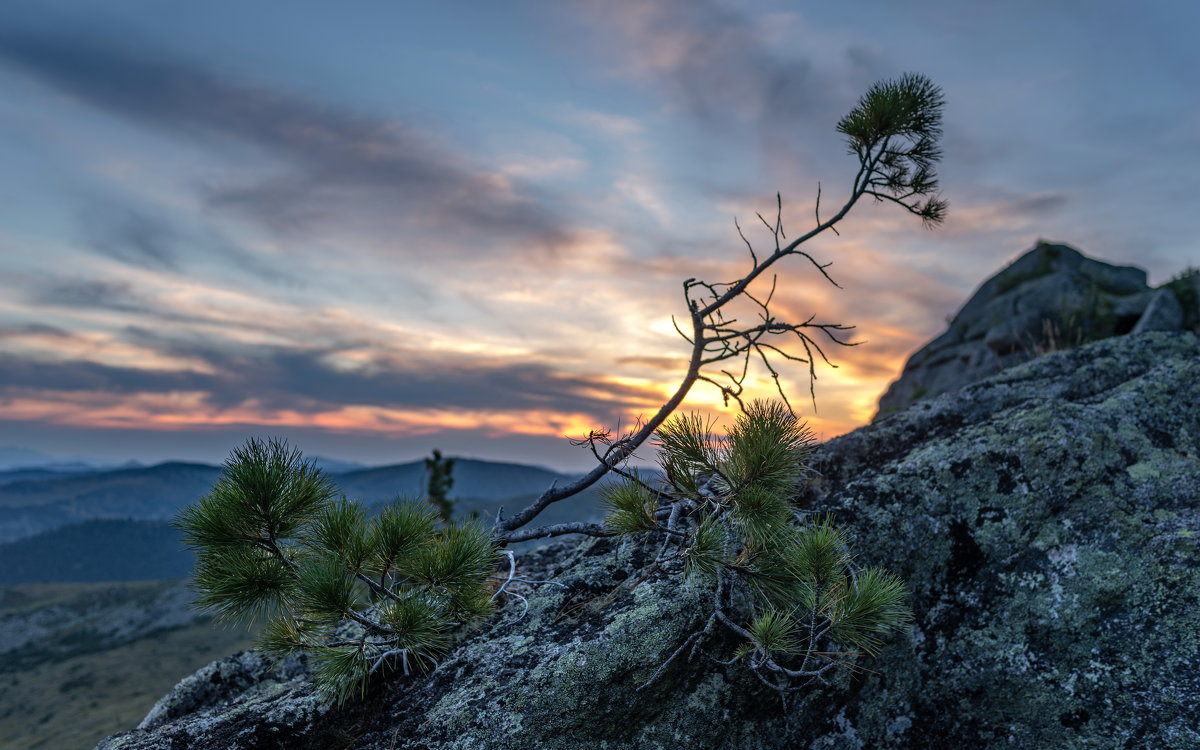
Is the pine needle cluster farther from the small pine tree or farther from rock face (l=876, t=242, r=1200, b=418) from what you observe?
the small pine tree

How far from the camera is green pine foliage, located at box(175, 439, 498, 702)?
4227mm

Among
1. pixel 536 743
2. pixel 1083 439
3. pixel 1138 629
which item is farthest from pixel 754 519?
pixel 1083 439

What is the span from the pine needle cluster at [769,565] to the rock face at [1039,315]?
43.2ft

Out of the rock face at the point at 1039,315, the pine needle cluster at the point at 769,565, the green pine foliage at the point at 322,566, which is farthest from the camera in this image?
the rock face at the point at 1039,315

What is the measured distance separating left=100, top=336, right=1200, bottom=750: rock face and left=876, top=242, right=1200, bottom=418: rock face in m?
10.9

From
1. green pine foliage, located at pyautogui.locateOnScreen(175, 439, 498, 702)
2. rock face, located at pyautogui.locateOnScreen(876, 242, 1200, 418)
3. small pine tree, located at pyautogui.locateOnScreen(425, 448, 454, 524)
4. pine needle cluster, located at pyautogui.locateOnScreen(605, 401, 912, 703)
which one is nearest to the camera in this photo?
pine needle cluster, located at pyautogui.locateOnScreen(605, 401, 912, 703)

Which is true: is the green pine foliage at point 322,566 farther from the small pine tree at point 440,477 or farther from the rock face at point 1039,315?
the small pine tree at point 440,477

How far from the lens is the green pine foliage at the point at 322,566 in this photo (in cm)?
423

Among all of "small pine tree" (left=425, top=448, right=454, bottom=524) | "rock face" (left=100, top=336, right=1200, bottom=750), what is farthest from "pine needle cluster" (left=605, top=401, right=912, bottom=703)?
"small pine tree" (left=425, top=448, right=454, bottom=524)

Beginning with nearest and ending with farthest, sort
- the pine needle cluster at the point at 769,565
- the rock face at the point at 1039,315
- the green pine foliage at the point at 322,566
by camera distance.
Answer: the pine needle cluster at the point at 769,565 < the green pine foliage at the point at 322,566 < the rock face at the point at 1039,315

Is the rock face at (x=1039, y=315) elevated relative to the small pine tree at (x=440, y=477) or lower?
elevated

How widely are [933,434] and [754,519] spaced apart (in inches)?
139

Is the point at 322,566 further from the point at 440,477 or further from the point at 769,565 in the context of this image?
the point at 440,477

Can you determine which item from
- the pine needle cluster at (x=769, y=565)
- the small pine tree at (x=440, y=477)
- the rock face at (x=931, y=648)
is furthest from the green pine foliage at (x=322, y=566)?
the small pine tree at (x=440, y=477)
